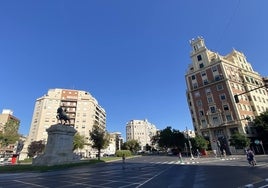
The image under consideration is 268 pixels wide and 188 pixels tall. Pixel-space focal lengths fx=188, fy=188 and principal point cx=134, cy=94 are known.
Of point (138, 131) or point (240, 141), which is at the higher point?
point (138, 131)

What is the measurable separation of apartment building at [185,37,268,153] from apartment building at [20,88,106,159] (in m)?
51.5

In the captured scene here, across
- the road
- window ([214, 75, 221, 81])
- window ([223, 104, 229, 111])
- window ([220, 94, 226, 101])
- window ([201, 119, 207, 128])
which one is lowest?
the road

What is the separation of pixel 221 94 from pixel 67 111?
68.0 meters

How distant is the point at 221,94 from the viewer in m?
52.8

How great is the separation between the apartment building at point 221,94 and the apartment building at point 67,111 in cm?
5146

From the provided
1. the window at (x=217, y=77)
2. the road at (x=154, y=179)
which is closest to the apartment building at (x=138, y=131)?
the window at (x=217, y=77)

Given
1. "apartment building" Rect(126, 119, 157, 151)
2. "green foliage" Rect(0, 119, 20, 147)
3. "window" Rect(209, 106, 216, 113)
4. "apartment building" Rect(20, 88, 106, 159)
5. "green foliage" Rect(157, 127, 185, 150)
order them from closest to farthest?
"green foliage" Rect(0, 119, 20, 147), "window" Rect(209, 106, 216, 113), "green foliage" Rect(157, 127, 185, 150), "apartment building" Rect(20, 88, 106, 159), "apartment building" Rect(126, 119, 157, 151)

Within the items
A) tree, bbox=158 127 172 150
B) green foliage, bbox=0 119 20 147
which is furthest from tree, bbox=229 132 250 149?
green foliage, bbox=0 119 20 147

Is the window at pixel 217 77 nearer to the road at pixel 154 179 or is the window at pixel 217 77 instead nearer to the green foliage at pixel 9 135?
the road at pixel 154 179

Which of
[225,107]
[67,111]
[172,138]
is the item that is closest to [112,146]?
[67,111]

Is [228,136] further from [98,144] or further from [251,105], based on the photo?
[98,144]

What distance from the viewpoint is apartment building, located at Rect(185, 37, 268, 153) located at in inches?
1937

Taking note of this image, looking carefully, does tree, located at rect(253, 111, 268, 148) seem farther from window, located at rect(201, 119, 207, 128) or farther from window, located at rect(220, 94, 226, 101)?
window, located at rect(201, 119, 207, 128)

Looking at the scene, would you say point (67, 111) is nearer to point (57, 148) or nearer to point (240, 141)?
point (57, 148)
